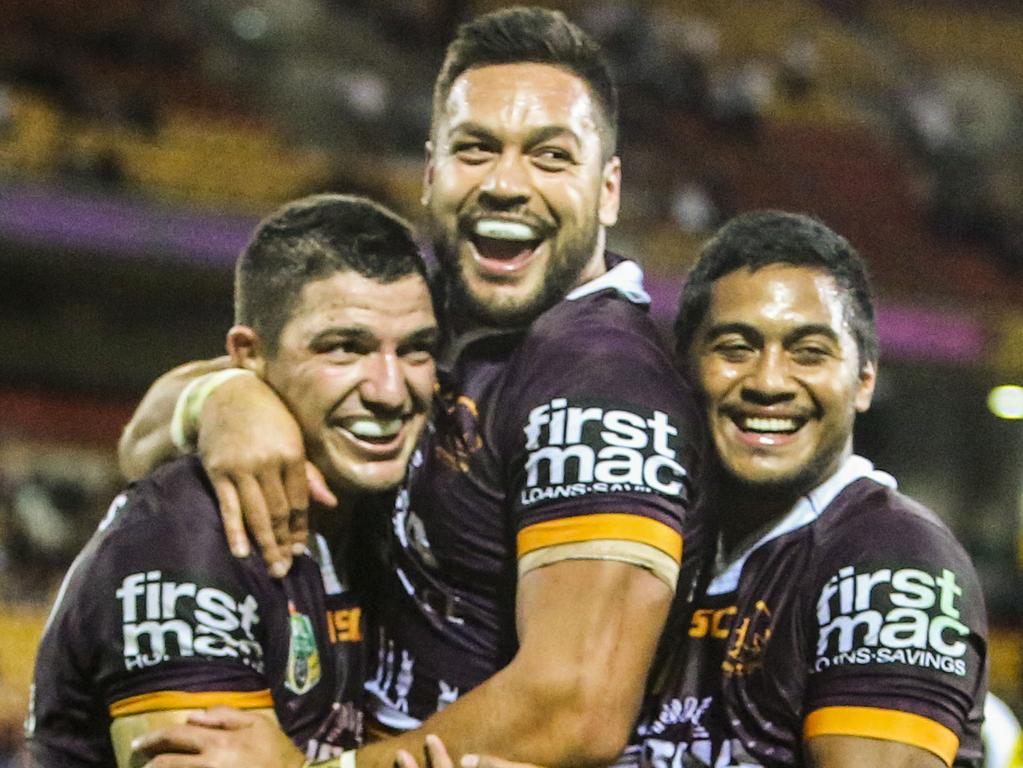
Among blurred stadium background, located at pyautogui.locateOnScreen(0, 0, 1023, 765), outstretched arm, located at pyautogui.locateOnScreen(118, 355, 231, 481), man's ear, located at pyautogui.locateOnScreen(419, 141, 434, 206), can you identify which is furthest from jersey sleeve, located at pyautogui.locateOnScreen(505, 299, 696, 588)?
blurred stadium background, located at pyautogui.locateOnScreen(0, 0, 1023, 765)

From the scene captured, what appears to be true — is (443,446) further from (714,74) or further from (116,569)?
(714,74)

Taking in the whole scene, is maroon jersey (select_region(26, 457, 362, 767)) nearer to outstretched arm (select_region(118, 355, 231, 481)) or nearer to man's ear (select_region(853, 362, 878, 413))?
outstretched arm (select_region(118, 355, 231, 481))

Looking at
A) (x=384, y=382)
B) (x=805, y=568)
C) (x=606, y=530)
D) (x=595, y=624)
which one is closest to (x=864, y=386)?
(x=805, y=568)

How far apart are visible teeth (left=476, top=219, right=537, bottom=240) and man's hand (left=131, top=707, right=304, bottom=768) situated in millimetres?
1095

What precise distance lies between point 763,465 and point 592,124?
824 millimetres

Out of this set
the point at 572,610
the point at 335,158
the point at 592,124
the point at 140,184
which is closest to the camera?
the point at 572,610

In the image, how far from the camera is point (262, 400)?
3381 mm

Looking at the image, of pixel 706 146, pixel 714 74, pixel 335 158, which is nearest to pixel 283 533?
pixel 335 158

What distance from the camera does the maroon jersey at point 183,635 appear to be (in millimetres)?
3080

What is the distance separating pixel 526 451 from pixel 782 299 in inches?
26.8

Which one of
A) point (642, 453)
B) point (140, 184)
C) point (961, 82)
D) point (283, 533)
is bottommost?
point (283, 533)

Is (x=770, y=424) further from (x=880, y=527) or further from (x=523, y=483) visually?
(x=523, y=483)

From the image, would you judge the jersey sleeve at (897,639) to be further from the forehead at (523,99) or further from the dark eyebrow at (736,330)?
the forehead at (523,99)

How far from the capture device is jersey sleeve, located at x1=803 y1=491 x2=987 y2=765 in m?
3.09
